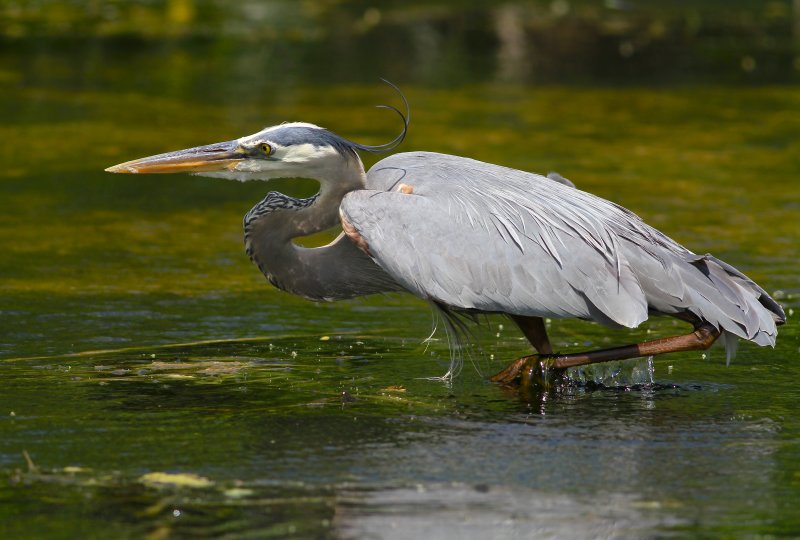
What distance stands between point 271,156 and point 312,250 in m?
0.54

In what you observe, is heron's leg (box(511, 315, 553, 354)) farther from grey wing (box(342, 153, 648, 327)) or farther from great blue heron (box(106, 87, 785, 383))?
grey wing (box(342, 153, 648, 327))

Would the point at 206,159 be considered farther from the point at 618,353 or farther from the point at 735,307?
the point at 735,307

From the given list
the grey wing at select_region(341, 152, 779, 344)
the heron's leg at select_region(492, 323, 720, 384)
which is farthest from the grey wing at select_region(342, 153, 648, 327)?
the heron's leg at select_region(492, 323, 720, 384)

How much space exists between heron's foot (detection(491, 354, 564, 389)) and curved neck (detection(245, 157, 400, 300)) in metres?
0.84

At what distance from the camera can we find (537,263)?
6.82 m

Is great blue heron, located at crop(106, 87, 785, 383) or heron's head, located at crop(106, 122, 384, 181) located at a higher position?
heron's head, located at crop(106, 122, 384, 181)

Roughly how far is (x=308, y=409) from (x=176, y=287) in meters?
2.82

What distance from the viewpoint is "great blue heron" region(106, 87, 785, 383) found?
266 inches

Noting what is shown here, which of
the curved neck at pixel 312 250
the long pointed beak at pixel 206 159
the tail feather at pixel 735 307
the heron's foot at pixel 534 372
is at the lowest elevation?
the heron's foot at pixel 534 372

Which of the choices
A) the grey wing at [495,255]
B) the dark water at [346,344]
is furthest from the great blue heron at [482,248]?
the dark water at [346,344]

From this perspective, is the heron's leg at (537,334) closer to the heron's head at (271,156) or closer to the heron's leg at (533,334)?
the heron's leg at (533,334)

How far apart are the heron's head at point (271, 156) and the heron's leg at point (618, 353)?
1379 mm

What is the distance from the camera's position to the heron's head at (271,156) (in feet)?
23.6

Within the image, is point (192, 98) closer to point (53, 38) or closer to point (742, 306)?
point (53, 38)
